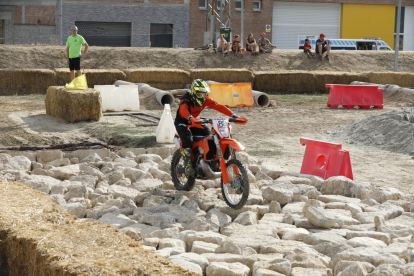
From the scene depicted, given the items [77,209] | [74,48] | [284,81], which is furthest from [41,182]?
[284,81]

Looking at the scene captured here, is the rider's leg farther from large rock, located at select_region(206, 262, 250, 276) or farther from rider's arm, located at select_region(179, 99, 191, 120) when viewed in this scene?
large rock, located at select_region(206, 262, 250, 276)

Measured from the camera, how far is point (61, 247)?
464 cm

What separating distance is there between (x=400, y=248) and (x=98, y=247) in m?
3.23

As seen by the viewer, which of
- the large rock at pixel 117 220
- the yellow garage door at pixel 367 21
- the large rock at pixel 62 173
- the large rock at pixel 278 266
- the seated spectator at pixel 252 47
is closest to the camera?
the large rock at pixel 278 266

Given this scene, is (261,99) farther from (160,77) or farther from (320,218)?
(320,218)

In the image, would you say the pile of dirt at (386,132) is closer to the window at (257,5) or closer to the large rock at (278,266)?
the large rock at (278,266)

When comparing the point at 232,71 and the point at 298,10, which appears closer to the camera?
the point at 232,71

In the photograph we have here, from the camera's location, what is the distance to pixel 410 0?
5472 centimetres

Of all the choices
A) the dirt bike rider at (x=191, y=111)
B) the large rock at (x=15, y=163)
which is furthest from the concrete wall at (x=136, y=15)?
the dirt bike rider at (x=191, y=111)

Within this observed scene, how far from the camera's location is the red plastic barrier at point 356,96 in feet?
69.3

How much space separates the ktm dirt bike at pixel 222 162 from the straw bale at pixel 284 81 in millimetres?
18025

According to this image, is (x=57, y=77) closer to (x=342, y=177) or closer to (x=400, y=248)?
(x=342, y=177)

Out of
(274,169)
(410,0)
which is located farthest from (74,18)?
(274,169)

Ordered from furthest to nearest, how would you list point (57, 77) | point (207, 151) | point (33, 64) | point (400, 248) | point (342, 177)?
point (33, 64) → point (57, 77) → point (342, 177) → point (207, 151) → point (400, 248)
